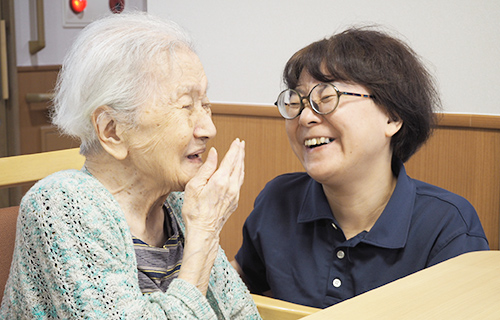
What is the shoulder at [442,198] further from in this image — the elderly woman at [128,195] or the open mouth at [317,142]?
the elderly woman at [128,195]

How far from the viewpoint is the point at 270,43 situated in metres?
2.71

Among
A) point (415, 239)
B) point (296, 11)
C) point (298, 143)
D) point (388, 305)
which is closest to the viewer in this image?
point (388, 305)

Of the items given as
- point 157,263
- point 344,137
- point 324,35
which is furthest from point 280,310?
point 324,35

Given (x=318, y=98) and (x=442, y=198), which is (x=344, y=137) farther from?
(x=442, y=198)

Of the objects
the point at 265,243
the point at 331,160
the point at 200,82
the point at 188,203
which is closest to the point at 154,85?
the point at 200,82

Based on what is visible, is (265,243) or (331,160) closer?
(331,160)

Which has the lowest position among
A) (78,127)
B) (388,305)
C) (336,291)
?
(336,291)

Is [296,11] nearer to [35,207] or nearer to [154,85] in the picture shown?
[154,85]

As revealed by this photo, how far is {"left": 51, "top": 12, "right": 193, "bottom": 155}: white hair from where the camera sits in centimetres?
119

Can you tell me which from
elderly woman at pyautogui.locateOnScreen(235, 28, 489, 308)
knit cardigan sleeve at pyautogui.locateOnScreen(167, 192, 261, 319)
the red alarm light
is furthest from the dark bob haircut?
the red alarm light

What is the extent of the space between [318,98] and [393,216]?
0.36 meters

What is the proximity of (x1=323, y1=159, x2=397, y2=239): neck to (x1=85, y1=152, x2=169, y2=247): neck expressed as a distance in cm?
54

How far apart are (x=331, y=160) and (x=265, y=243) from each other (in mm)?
346

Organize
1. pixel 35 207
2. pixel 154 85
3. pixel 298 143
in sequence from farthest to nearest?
pixel 298 143
pixel 154 85
pixel 35 207
